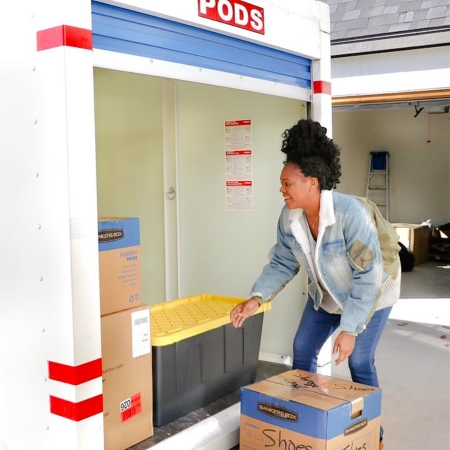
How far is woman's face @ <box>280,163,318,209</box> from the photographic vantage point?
260 centimetres

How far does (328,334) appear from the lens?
300cm

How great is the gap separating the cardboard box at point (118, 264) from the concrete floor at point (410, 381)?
71 cm

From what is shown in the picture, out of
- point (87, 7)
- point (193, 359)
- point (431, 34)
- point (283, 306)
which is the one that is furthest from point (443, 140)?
point (87, 7)

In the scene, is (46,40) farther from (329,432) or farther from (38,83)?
(329,432)

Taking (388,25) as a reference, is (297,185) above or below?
below

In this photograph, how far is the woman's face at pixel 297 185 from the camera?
8.53 ft

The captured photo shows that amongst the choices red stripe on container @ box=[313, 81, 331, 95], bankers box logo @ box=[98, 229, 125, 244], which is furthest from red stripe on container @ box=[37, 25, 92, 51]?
red stripe on container @ box=[313, 81, 331, 95]

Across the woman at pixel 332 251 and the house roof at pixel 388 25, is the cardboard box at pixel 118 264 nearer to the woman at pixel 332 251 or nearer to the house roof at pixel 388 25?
the woman at pixel 332 251

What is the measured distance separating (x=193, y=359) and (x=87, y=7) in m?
1.84

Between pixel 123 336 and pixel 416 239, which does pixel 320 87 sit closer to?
pixel 123 336

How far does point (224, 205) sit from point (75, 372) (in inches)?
89.9

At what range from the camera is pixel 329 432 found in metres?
2.49

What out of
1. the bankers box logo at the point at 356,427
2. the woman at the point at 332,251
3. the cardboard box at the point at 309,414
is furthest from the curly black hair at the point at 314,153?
the bankers box logo at the point at 356,427

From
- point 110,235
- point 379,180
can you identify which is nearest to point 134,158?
point 110,235
